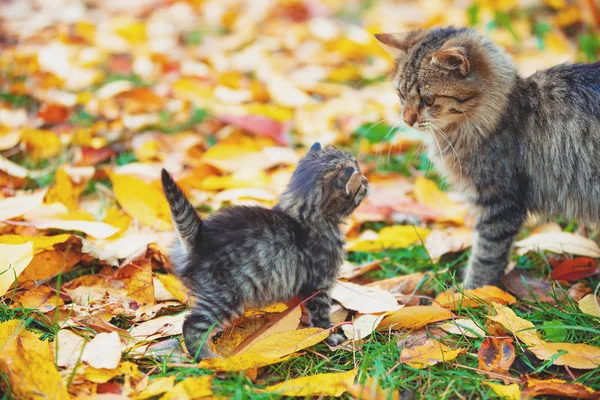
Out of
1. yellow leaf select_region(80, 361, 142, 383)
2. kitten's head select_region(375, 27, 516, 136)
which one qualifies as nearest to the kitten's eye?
kitten's head select_region(375, 27, 516, 136)

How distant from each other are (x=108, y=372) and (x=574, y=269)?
2.27m

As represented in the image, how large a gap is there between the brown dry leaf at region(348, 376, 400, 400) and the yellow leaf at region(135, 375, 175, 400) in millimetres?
644

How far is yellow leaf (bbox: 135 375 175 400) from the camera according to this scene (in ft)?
7.05

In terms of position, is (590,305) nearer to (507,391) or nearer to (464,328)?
(464,328)

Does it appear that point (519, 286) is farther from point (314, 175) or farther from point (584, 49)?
point (584, 49)

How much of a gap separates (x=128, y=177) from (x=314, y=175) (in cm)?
133

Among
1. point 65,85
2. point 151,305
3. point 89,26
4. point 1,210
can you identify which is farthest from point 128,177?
point 89,26

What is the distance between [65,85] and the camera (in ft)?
16.9

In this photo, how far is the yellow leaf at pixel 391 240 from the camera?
133 inches

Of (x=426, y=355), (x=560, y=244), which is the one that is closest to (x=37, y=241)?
(x=426, y=355)

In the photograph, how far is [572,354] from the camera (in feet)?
7.89

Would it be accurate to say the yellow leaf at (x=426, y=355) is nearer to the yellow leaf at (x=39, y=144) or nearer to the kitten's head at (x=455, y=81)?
the kitten's head at (x=455, y=81)

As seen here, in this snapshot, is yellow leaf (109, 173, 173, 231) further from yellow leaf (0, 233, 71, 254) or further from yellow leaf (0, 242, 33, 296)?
yellow leaf (0, 242, 33, 296)

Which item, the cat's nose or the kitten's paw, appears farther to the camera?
the cat's nose
